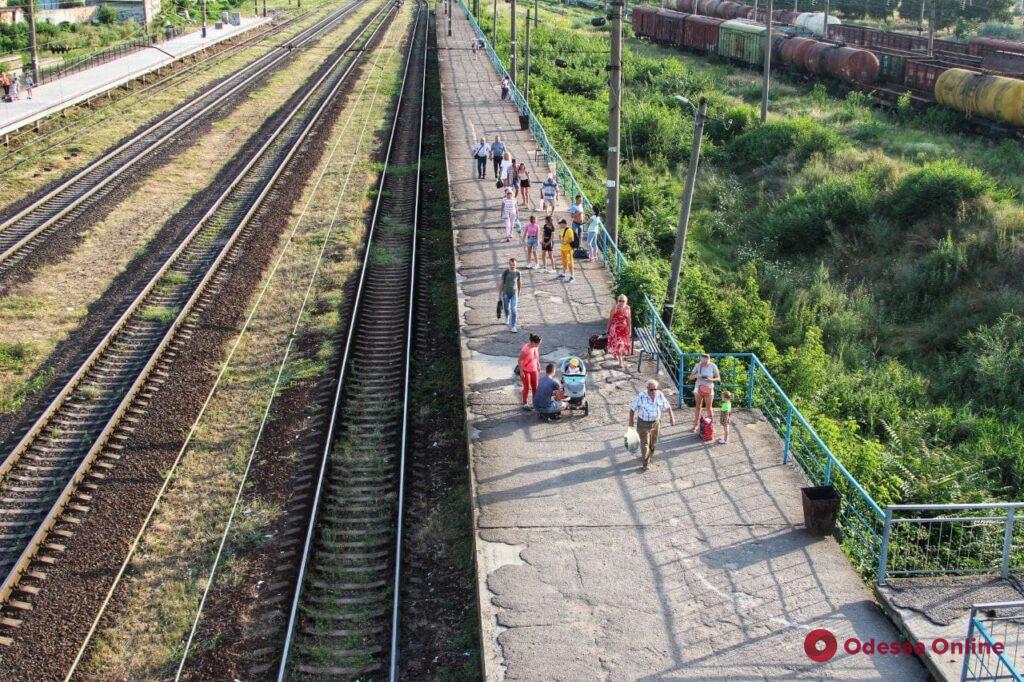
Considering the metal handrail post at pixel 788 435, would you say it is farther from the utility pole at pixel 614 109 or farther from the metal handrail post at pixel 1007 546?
the utility pole at pixel 614 109

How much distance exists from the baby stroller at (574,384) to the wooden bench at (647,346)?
6.86 feet

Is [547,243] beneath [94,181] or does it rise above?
beneath

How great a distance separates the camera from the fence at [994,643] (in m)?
9.08

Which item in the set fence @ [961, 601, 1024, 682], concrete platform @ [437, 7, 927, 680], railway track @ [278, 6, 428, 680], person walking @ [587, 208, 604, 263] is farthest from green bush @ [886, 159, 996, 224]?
fence @ [961, 601, 1024, 682]

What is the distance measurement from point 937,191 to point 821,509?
18.3 metres

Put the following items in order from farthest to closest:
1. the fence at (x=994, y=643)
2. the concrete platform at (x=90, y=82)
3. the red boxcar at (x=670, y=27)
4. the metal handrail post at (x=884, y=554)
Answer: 1. the red boxcar at (x=670, y=27)
2. the concrete platform at (x=90, y=82)
3. the metal handrail post at (x=884, y=554)
4. the fence at (x=994, y=643)

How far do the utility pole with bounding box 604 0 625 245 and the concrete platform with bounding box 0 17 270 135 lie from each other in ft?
72.3

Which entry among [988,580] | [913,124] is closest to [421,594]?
[988,580]

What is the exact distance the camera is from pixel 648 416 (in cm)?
1336

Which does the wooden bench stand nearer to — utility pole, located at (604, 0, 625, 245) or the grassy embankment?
the grassy embankment

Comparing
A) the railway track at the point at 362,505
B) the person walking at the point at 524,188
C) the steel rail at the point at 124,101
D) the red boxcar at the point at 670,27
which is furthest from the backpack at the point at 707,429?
the red boxcar at the point at 670,27

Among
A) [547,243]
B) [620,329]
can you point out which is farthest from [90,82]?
[620,329]

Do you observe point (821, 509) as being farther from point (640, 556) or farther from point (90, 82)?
point (90, 82)

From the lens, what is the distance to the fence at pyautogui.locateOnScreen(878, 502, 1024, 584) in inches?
428
